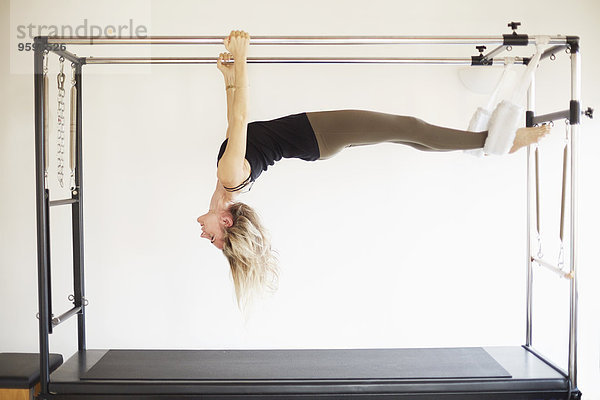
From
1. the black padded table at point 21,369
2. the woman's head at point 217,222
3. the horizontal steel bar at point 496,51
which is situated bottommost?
the black padded table at point 21,369

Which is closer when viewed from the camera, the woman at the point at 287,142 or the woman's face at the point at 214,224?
the woman at the point at 287,142

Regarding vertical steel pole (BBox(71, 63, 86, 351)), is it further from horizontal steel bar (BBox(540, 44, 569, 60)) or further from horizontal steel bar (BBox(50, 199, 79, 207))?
horizontal steel bar (BBox(540, 44, 569, 60))

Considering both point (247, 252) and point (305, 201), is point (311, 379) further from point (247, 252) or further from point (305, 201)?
point (305, 201)

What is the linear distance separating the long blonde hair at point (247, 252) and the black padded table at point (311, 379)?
37 cm

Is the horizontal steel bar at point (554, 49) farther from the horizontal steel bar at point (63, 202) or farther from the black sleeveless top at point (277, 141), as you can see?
the horizontal steel bar at point (63, 202)

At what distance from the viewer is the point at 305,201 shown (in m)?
3.60

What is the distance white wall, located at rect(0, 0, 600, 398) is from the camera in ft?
11.7

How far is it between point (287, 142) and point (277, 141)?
0.05 meters

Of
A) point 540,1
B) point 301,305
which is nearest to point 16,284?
point 301,305

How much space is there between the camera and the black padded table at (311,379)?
8.78 ft

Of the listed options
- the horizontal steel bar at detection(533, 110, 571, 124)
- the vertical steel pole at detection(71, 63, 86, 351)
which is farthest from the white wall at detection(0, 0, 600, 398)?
the horizontal steel bar at detection(533, 110, 571, 124)

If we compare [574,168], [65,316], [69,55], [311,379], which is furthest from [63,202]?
[574,168]

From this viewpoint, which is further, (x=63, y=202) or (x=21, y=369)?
(x=21, y=369)

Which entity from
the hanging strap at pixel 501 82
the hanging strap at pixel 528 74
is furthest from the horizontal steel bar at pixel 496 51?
the hanging strap at pixel 528 74
